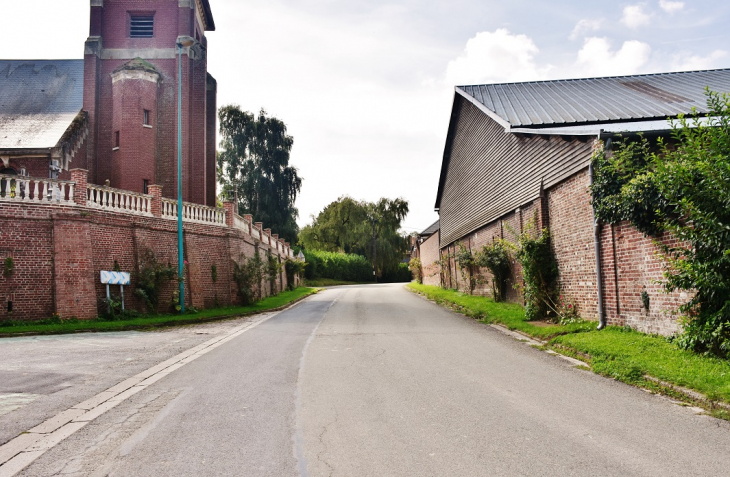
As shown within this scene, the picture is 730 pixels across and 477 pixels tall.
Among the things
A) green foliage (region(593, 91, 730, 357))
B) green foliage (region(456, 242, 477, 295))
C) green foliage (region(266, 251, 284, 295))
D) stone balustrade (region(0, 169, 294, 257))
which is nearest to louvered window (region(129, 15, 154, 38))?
stone balustrade (region(0, 169, 294, 257))

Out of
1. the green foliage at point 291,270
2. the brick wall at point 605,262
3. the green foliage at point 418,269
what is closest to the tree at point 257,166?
the green foliage at point 291,270

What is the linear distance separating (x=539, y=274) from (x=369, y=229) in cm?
4940

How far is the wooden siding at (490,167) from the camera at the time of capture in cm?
1338

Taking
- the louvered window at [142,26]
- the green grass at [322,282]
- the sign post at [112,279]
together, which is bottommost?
the green grass at [322,282]

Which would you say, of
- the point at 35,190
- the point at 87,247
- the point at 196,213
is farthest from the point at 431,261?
the point at 35,190

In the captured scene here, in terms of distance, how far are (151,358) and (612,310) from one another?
29.8ft

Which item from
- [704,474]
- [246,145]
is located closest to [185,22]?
[246,145]

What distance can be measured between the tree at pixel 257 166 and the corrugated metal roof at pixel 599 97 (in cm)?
2944

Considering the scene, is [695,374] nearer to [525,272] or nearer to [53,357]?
[525,272]

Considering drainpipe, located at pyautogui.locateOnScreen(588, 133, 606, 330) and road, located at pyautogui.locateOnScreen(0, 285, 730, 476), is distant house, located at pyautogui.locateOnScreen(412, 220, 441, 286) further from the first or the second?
road, located at pyautogui.locateOnScreen(0, 285, 730, 476)

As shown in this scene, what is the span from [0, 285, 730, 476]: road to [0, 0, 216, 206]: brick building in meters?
20.6

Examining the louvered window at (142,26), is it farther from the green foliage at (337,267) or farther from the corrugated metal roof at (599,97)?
the green foliage at (337,267)

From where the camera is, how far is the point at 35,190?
1590 cm

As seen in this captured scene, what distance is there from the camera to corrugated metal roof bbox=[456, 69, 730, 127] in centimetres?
1438
